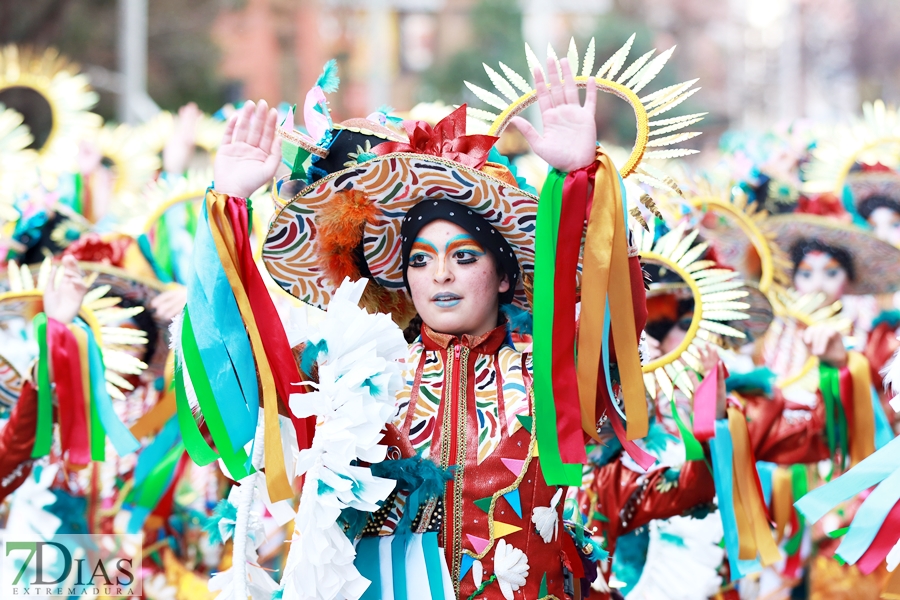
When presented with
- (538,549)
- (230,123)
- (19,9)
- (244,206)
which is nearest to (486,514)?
(538,549)

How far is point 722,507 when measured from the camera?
384 centimetres

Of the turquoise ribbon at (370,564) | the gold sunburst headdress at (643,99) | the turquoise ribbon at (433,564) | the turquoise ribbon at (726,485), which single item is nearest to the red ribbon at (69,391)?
the turquoise ribbon at (370,564)

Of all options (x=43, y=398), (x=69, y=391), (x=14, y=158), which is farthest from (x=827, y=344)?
(x=14, y=158)

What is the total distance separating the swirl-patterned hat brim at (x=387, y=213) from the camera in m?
3.04

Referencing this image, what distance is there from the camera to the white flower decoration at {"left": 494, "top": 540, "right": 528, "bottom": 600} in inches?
115

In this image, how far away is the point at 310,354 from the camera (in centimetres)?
295

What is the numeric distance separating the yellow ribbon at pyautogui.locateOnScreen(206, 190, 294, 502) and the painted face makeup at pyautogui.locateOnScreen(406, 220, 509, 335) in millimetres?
484

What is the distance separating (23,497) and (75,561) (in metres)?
0.37

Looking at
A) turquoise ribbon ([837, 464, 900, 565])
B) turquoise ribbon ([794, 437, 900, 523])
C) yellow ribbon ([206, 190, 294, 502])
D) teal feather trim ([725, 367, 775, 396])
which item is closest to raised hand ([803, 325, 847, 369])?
teal feather trim ([725, 367, 775, 396])

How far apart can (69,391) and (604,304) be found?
7.17 feet

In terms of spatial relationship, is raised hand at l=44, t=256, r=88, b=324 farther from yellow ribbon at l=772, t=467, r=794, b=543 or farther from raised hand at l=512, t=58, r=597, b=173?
yellow ribbon at l=772, t=467, r=794, b=543

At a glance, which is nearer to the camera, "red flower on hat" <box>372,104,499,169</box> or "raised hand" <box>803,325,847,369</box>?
"red flower on hat" <box>372,104,499,169</box>

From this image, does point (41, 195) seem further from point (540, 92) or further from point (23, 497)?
point (540, 92)

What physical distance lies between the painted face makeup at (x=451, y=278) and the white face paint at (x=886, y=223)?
395cm
